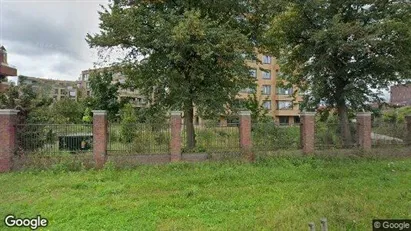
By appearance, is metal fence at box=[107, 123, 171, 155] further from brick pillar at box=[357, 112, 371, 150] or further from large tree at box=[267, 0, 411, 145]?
brick pillar at box=[357, 112, 371, 150]

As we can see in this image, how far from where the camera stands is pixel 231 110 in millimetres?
15977

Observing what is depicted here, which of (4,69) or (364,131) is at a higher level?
(4,69)

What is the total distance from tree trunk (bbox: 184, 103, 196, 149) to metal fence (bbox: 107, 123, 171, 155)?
1.27 m

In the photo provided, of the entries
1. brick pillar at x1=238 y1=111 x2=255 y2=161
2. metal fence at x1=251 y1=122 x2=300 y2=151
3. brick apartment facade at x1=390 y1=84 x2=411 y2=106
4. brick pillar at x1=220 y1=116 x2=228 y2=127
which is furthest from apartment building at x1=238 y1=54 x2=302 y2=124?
brick pillar at x1=238 y1=111 x2=255 y2=161

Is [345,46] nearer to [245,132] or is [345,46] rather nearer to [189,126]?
[245,132]

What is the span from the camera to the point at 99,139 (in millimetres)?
12914

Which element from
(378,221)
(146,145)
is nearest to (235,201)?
(378,221)

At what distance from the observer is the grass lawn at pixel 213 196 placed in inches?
264

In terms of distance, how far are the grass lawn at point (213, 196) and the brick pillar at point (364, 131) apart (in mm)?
2641

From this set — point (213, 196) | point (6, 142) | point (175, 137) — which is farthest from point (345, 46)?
point (6, 142)

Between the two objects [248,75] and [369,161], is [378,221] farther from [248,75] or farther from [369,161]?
[248,75]

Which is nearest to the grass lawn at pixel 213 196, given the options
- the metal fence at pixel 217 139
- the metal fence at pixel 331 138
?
the metal fence at pixel 217 139

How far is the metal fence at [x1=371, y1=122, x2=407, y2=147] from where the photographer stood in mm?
16594

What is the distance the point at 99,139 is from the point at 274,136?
8075mm
